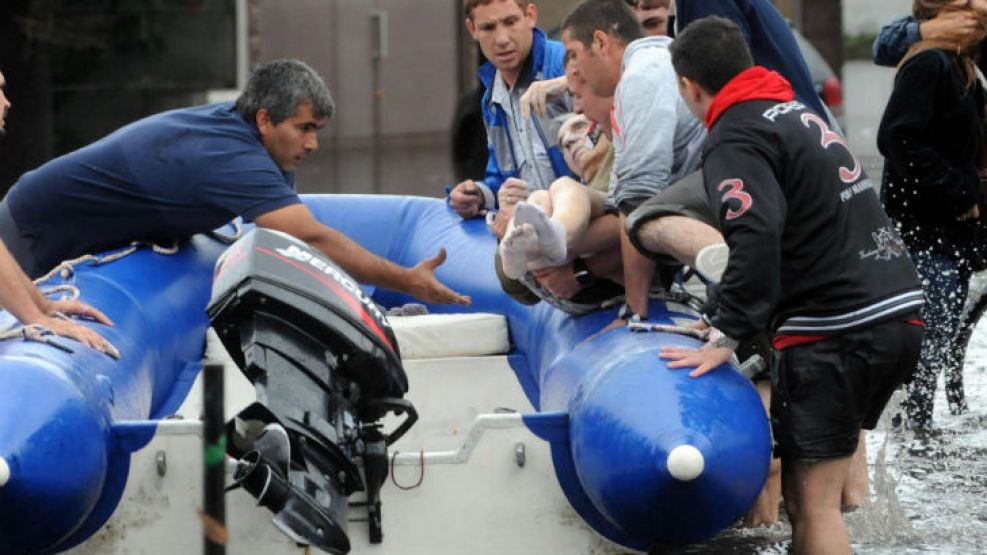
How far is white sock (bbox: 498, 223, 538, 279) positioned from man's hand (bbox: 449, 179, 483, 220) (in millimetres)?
1892

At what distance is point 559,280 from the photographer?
559 centimetres

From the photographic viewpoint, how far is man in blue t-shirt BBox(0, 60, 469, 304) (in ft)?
21.1

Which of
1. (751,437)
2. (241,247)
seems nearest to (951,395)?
(751,437)

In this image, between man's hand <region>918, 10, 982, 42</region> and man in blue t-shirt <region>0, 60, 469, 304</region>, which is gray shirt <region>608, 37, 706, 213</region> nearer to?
man in blue t-shirt <region>0, 60, 469, 304</region>

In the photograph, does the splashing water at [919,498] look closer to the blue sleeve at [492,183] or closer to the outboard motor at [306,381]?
the outboard motor at [306,381]

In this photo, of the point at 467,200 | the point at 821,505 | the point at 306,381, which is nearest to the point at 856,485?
the point at 821,505

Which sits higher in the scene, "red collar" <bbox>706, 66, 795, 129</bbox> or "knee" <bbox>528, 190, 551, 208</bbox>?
"red collar" <bbox>706, 66, 795, 129</bbox>

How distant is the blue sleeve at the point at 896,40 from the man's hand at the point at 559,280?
8.04 ft

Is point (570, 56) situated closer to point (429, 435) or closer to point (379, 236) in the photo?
point (429, 435)

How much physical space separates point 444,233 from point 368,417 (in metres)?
2.61

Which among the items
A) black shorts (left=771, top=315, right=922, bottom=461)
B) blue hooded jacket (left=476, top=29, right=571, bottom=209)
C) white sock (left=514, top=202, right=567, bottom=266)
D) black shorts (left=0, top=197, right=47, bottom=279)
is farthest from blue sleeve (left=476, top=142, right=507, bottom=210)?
black shorts (left=771, top=315, right=922, bottom=461)

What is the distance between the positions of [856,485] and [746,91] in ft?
4.87

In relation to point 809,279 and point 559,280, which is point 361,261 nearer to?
point 559,280

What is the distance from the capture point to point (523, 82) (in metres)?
7.05
